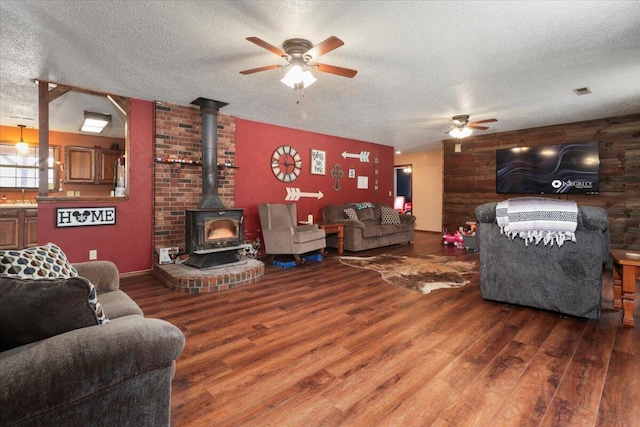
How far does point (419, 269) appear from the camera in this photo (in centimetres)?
460

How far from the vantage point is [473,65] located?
10.8ft

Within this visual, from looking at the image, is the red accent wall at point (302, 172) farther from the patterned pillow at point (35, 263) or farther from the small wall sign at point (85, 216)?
the patterned pillow at point (35, 263)

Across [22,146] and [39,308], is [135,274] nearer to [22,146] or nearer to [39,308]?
[39,308]

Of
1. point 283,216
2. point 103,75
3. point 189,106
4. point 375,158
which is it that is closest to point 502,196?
point 375,158

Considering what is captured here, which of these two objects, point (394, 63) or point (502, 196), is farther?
point (502, 196)

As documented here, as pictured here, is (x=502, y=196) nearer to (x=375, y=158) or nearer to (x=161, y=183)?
(x=375, y=158)

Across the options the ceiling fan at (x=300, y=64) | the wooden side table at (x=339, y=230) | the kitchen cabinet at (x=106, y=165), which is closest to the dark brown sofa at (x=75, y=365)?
the ceiling fan at (x=300, y=64)

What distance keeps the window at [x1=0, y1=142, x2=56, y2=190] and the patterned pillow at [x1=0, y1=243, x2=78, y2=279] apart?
19.6 feet

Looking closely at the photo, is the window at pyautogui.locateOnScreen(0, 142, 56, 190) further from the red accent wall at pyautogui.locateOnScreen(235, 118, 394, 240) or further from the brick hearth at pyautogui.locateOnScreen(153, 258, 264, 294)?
the brick hearth at pyautogui.locateOnScreen(153, 258, 264, 294)

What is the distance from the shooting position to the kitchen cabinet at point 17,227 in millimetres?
5188

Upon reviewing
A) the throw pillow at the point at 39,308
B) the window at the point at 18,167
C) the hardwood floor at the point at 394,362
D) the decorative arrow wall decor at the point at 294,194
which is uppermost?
the window at the point at 18,167

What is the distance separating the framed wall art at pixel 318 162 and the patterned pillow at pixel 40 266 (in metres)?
4.99

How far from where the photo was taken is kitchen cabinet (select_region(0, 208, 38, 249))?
5.19 m

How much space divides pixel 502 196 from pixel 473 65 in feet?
14.1
